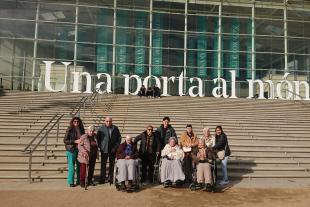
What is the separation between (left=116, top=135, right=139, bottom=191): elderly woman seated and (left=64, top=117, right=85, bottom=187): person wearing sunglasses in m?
0.93

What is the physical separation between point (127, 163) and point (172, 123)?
6867mm

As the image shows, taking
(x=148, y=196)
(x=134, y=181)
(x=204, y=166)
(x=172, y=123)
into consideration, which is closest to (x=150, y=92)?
(x=172, y=123)

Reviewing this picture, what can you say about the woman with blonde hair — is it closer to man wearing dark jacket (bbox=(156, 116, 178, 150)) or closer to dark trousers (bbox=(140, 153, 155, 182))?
man wearing dark jacket (bbox=(156, 116, 178, 150))

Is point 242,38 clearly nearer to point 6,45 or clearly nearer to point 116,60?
point 116,60

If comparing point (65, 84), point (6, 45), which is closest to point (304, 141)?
point (65, 84)

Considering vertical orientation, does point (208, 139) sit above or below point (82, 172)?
above

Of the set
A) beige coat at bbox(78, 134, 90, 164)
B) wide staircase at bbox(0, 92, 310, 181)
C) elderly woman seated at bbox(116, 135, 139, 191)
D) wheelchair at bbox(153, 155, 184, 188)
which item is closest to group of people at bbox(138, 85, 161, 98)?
wide staircase at bbox(0, 92, 310, 181)

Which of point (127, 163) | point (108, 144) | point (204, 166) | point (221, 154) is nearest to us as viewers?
point (127, 163)

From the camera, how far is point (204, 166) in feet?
31.1

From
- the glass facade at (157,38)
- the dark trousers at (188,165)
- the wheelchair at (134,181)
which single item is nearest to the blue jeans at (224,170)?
the dark trousers at (188,165)

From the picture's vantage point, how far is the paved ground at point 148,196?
26.8 ft

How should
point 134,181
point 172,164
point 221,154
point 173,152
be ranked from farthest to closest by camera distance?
point 221,154, point 173,152, point 172,164, point 134,181

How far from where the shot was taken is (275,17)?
30.9 metres

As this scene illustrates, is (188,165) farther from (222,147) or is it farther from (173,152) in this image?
(222,147)
